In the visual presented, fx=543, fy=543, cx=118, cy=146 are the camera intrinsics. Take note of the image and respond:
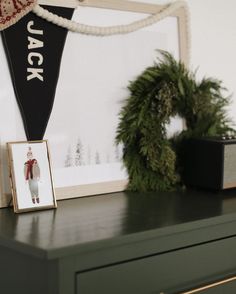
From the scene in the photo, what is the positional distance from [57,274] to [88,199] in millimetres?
453

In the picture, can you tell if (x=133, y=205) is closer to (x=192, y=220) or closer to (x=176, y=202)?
(x=176, y=202)

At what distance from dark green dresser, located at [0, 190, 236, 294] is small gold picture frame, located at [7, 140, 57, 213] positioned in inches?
1.1

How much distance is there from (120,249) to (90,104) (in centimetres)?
51

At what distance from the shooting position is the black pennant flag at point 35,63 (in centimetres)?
126

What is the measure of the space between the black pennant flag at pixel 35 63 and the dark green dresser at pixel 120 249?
22 centimetres

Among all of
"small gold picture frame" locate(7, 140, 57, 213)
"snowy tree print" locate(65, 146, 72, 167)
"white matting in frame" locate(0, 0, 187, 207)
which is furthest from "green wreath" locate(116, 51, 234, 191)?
"small gold picture frame" locate(7, 140, 57, 213)

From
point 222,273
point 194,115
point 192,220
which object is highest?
point 194,115

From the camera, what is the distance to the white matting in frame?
51.8 inches

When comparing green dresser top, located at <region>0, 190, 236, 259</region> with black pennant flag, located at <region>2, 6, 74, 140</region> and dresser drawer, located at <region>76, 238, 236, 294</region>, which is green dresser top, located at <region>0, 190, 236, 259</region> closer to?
dresser drawer, located at <region>76, 238, 236, 294</region>

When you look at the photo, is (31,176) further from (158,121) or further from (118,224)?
(158,121)

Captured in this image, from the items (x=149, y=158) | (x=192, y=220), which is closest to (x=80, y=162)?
(x=149, y=158)

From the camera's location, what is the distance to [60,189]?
132cm

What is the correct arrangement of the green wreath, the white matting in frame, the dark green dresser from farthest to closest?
the green wreath < the white matting in frame < the dark green dresser

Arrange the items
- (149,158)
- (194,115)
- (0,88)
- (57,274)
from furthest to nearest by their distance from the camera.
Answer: (194,115), (149,158), (0,88), (57,274)
